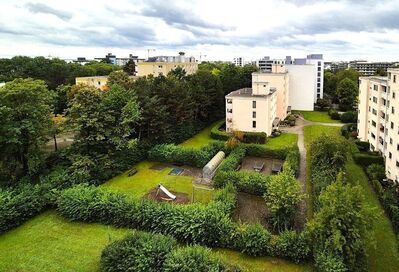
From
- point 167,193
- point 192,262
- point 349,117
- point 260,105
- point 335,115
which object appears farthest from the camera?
point 335,115

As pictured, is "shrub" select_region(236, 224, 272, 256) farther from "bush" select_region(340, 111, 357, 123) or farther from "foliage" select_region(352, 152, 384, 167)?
"bush" select_region(340, 111, 357, 123)

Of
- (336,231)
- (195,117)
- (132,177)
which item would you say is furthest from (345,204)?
(195,117)

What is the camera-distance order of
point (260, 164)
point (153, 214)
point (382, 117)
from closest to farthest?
point (153, 214)
point (382, 117)
point (260, 164)

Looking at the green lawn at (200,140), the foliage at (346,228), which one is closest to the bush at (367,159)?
the foliage at (346,228)

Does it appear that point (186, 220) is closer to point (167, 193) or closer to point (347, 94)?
point (167, 193)

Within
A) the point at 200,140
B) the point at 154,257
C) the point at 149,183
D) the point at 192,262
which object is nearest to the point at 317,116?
the point at 200,140

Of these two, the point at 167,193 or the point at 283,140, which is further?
the point at 283,140
